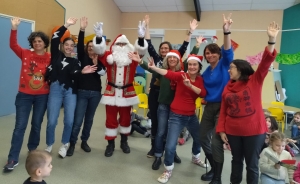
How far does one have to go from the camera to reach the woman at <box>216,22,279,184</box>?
195 centimetres

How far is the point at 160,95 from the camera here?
9.14 ft

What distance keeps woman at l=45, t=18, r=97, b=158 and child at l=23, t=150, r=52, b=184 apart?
131cm

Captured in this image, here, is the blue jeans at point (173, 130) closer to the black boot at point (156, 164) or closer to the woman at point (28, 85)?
the black boot at point (156, 164)

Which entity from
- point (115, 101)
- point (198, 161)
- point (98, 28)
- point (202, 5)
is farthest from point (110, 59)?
point (202, 5)

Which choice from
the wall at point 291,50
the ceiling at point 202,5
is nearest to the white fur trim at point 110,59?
the wall at point 291,50

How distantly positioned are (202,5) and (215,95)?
19.3 ft

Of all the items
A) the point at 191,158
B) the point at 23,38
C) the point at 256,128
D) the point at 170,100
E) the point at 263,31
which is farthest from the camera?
the point at 263,31

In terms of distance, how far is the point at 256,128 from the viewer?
195 centimetres

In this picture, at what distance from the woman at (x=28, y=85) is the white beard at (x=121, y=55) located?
729 millimetres

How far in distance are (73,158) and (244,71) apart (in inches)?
81.2

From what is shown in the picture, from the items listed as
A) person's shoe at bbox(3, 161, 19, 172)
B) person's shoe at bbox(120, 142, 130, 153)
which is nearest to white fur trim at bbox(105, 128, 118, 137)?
person's shoe at bbox(120, 142, 130, 153)

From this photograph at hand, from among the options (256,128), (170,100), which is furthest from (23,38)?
(256,128)

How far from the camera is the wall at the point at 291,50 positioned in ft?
20.8

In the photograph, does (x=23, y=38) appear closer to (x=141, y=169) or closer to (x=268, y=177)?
(x=141, y=169)
